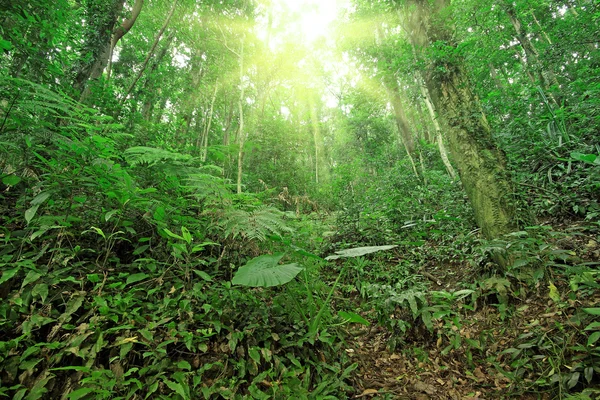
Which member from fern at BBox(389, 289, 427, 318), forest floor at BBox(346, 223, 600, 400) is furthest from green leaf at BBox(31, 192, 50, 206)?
fern at BBox(389, 289, 427, 318)

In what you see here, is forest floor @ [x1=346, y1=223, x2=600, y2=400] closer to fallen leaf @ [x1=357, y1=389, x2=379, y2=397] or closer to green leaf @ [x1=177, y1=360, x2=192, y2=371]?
fallen leaf @ [x1=357, y1=389, x2=379, y2=397]

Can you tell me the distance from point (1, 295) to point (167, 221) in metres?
1.14

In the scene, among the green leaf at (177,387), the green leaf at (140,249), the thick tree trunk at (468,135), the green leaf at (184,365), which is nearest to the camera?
the green leaf at (177,387)

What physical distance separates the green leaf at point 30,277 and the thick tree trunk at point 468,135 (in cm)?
439

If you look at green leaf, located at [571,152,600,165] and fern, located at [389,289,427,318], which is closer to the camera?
green leaf, located at [571,152,600,165]

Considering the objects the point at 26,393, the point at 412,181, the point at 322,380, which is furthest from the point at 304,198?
the point at 26,393

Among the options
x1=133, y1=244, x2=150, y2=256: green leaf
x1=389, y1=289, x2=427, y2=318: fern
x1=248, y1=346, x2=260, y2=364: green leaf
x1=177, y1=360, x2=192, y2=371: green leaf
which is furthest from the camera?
x1=389, y1=289, x2=427, y2=318: fern

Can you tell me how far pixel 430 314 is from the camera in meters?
2.68

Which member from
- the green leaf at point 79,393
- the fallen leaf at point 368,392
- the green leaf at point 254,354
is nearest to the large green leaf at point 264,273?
the green leaf at point 254,354

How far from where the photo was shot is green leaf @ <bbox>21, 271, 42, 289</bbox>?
1.71m

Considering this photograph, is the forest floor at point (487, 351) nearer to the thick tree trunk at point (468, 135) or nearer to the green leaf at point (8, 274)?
the thick tree trunk at point (468, 135)

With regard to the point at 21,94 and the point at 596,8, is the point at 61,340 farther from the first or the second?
the point at 596,8

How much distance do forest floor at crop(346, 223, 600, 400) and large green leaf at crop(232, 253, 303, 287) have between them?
1.15 meters

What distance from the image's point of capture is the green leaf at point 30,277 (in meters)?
1.71
